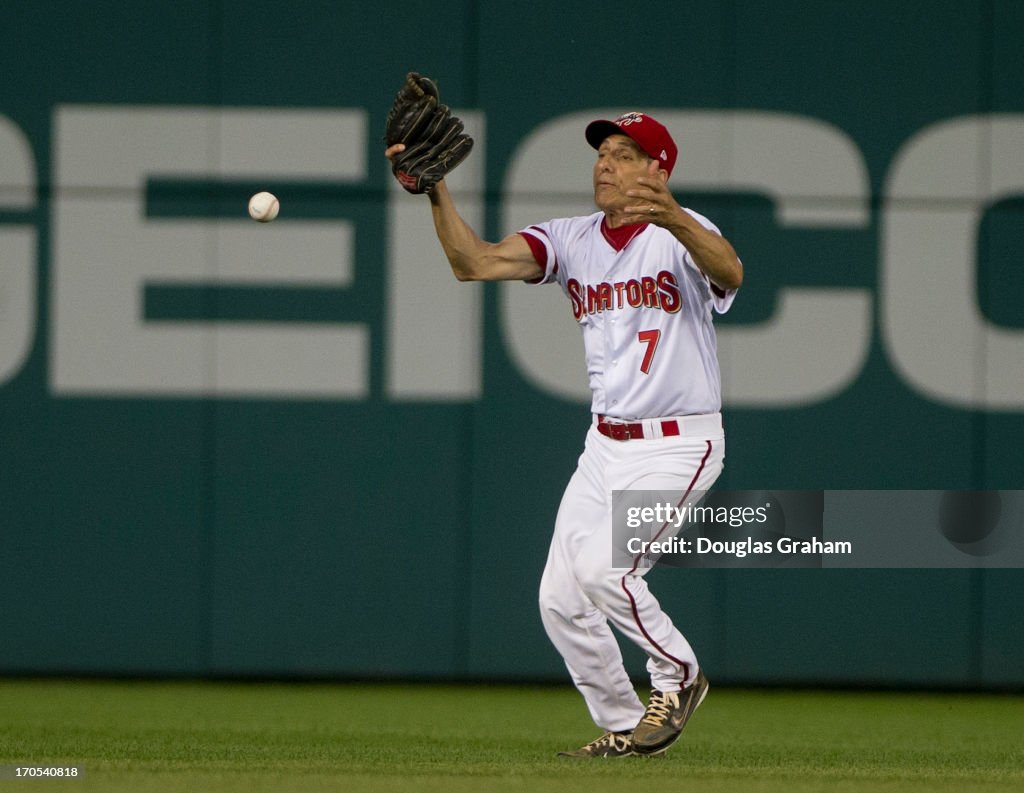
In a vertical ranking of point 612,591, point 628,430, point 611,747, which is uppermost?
point 628,430

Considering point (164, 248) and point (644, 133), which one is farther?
point (164, 248)

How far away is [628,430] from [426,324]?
8.14 ft

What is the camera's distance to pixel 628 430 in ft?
15.5

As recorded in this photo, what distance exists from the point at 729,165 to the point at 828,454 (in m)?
1.38

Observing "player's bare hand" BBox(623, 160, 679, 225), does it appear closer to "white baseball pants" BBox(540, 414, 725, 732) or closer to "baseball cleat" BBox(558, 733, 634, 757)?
"white baseball pants" BBox(540, 414, 725, 732)

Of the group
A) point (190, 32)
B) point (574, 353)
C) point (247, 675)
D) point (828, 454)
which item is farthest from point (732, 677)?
point (190, 32)

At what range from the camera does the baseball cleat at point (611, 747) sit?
15.3 feet

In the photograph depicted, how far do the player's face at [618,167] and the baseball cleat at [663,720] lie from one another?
1493 mm

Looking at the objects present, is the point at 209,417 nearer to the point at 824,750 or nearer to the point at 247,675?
the point at 247,675

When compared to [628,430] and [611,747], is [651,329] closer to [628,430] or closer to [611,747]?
[628,430]

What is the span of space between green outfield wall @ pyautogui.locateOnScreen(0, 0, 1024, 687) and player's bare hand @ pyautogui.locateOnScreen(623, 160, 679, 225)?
2.81 m

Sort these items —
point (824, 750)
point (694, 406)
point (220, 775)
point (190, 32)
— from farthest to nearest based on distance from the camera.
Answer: point (190, 32) < point (824, 750) < point (694, 406) < point (220, 775)

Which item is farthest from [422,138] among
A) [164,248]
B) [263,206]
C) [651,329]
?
[164,248]

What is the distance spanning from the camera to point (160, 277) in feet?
23.0
